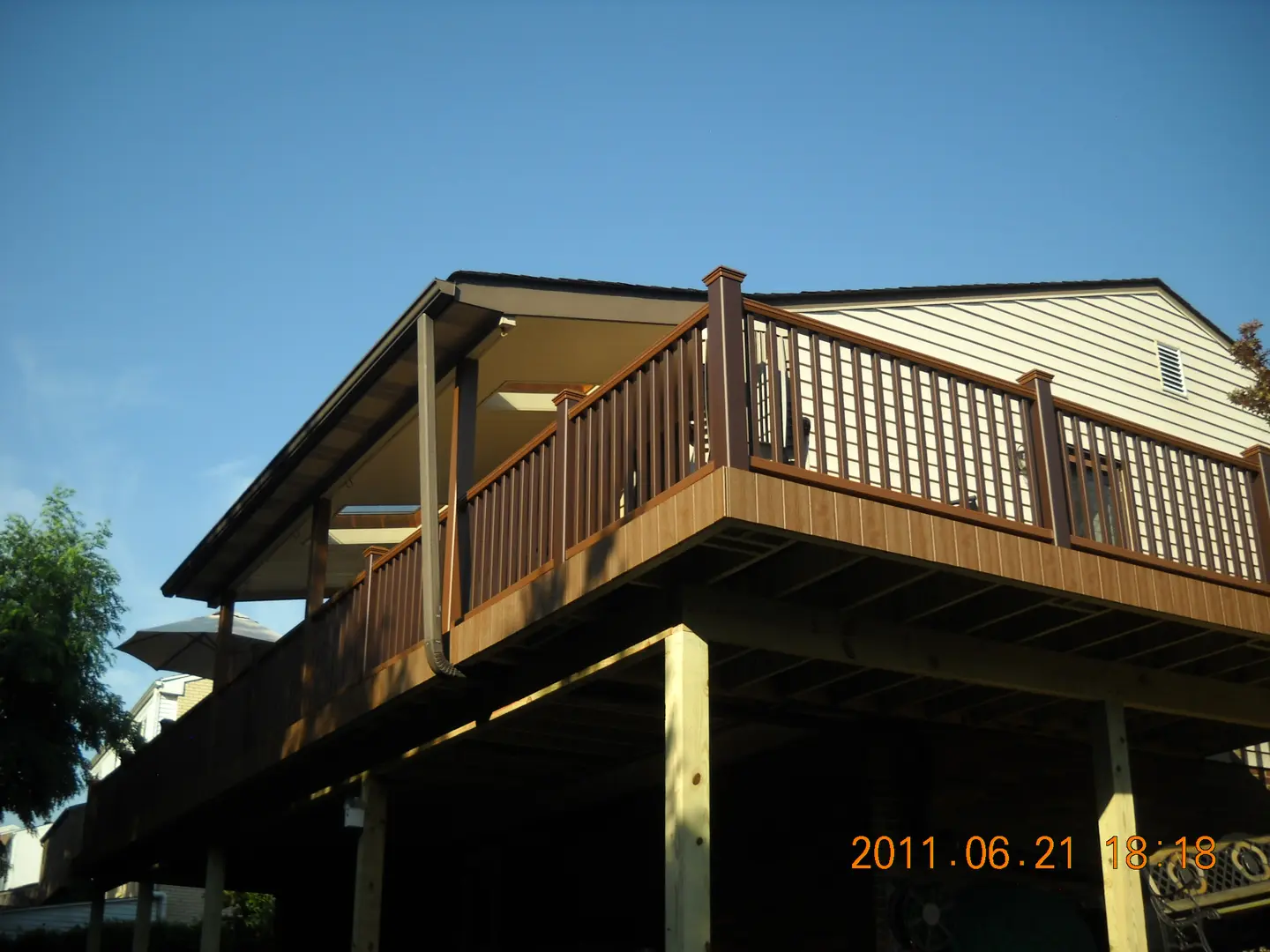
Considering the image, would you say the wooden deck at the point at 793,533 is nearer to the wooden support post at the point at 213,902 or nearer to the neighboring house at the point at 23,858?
the wooden support post at the point at 213,902

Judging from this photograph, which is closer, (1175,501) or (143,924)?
(1175,501)

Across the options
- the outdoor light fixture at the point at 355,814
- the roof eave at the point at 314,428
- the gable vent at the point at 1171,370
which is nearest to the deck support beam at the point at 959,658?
the roof eave at the point at 314,428

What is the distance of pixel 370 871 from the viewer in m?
8.98

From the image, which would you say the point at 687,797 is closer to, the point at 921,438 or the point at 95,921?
the point at 921,438

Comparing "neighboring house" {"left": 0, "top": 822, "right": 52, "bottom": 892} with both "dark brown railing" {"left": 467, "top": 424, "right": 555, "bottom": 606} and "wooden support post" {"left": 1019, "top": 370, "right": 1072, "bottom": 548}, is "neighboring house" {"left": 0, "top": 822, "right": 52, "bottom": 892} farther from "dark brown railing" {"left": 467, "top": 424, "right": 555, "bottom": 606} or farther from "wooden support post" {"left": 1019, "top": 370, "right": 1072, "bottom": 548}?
"wooden support post" {"left": 1019, "top": 370, "right": 1072, "bottom": 548}

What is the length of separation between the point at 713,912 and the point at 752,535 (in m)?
4.92

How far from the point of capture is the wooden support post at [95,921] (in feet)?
57.3

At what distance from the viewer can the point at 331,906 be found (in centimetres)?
1738

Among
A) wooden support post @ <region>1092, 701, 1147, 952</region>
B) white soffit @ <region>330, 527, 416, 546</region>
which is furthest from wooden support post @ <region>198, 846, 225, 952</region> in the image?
wooden support post @ <region>1092, 701, 1147, 952</region>

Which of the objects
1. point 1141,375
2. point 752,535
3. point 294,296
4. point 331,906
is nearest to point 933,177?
point 1141,375

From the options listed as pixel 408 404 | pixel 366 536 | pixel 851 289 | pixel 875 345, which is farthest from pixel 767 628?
pixel 366 536

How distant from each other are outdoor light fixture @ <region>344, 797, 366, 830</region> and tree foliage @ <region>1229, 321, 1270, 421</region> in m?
8.74
